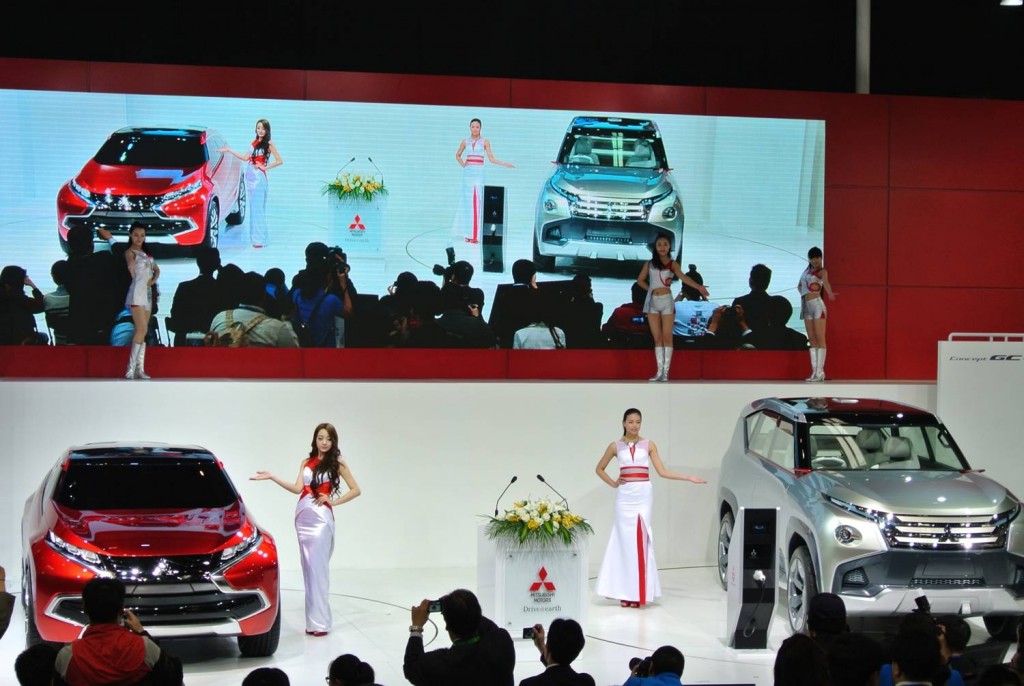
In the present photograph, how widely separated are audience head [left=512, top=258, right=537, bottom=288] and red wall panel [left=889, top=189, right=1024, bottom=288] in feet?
14.2

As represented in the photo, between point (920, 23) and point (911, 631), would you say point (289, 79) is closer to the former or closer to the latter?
point (920, 23)

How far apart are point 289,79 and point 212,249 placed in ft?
6.70

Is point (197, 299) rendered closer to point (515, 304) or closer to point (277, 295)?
point (277, 295)

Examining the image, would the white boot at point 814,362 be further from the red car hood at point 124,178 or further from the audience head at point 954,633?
the audience head at point 954,633

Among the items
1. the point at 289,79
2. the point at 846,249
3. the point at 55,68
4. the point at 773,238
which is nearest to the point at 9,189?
the point at 55,68

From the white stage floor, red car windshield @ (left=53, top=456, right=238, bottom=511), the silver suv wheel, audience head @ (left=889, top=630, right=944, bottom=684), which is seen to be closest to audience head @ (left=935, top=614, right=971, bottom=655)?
audience head @ (left=889, top=630, right=944, bottom=684)

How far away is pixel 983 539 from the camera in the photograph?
27.6 ft

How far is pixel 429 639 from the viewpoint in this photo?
884 cm

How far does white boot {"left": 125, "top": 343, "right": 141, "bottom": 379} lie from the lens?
1262 centimetres

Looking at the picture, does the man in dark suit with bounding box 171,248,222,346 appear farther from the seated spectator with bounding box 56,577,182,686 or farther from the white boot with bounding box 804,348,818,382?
the seated spectator with bounding box 56,577,182,686

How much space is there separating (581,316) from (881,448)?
190 inches

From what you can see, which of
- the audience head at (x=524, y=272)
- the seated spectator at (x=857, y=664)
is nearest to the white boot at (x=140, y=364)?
the audience head at (x=524, y=272)

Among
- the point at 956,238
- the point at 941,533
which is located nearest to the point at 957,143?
the point at 956,238

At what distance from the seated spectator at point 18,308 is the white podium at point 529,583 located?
6.41m
